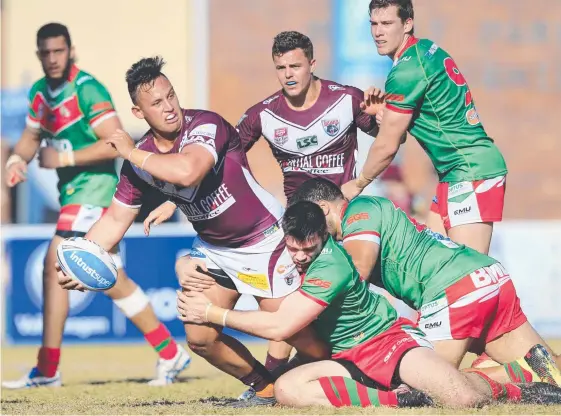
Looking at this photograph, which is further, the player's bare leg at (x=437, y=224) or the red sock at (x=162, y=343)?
the red sock at (x=162, y=343)

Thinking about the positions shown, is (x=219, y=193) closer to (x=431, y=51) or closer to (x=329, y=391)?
(x=329, y=391)

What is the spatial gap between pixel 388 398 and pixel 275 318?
0.81 meters

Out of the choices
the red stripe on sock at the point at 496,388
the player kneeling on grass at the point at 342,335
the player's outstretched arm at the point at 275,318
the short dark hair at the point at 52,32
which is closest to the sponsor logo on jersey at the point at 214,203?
the player kneeling on grass at the point at 342,335

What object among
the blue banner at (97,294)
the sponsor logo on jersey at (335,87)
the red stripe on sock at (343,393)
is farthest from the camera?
the blue banner at (97,294)

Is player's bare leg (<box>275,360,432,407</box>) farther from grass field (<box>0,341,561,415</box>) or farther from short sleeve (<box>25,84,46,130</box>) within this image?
short sleeve (<box>25,84,46,130</box>)

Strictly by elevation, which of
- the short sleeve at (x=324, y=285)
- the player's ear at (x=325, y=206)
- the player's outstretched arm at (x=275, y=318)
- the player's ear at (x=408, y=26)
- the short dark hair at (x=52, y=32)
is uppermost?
the player's ear at (x=408, y=26)

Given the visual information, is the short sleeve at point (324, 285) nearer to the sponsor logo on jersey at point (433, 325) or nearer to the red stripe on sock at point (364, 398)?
the red stripe on sock at point (364, 398)

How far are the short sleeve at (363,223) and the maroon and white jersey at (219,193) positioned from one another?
0.66 metres

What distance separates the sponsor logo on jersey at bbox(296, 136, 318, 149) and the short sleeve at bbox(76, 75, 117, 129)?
1.99 meters

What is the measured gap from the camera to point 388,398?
22.0 ft

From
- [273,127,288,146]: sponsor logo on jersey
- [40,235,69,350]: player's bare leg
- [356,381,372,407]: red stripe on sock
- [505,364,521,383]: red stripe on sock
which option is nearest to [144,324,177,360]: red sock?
[40,235,69,350]: player's bare leg

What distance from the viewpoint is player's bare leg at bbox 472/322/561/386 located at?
726cm

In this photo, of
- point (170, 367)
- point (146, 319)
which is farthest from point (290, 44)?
point (170, 367)

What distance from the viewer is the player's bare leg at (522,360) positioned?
7.26 m
